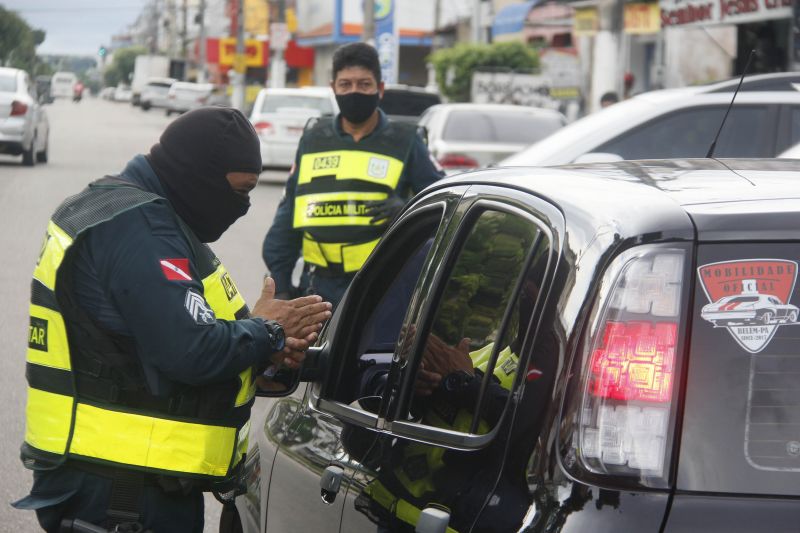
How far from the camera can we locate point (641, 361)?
7.41 ft

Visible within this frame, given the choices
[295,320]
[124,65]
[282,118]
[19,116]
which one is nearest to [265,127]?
[282,118]

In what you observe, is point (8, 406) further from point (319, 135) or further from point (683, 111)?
point (683, 111)

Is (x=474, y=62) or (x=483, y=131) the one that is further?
(x=474, y=62)

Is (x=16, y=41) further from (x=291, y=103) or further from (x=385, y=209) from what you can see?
(x=385, y=209)

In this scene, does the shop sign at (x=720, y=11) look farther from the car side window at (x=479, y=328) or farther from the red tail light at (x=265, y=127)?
the car side window at (x=479, y=328)

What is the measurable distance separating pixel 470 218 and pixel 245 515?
136 centimetres

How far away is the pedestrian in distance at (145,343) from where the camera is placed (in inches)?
127

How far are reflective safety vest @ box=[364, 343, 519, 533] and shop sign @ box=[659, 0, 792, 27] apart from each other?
18.1 m

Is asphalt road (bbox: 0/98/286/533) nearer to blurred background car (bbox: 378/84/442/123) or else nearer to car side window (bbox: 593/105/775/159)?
blurred background car (bbox: 378/84/442/123)

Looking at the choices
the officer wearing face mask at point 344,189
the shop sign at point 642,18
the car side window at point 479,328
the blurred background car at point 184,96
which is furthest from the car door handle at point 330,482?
the blurred background car at point 184,96

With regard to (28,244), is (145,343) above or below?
above

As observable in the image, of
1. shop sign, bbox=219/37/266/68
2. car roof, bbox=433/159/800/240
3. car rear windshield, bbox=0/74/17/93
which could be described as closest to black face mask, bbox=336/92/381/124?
car roof, bbox=433/159/800/240

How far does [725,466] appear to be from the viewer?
2234mm

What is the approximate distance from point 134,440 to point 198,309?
344 millimetres
